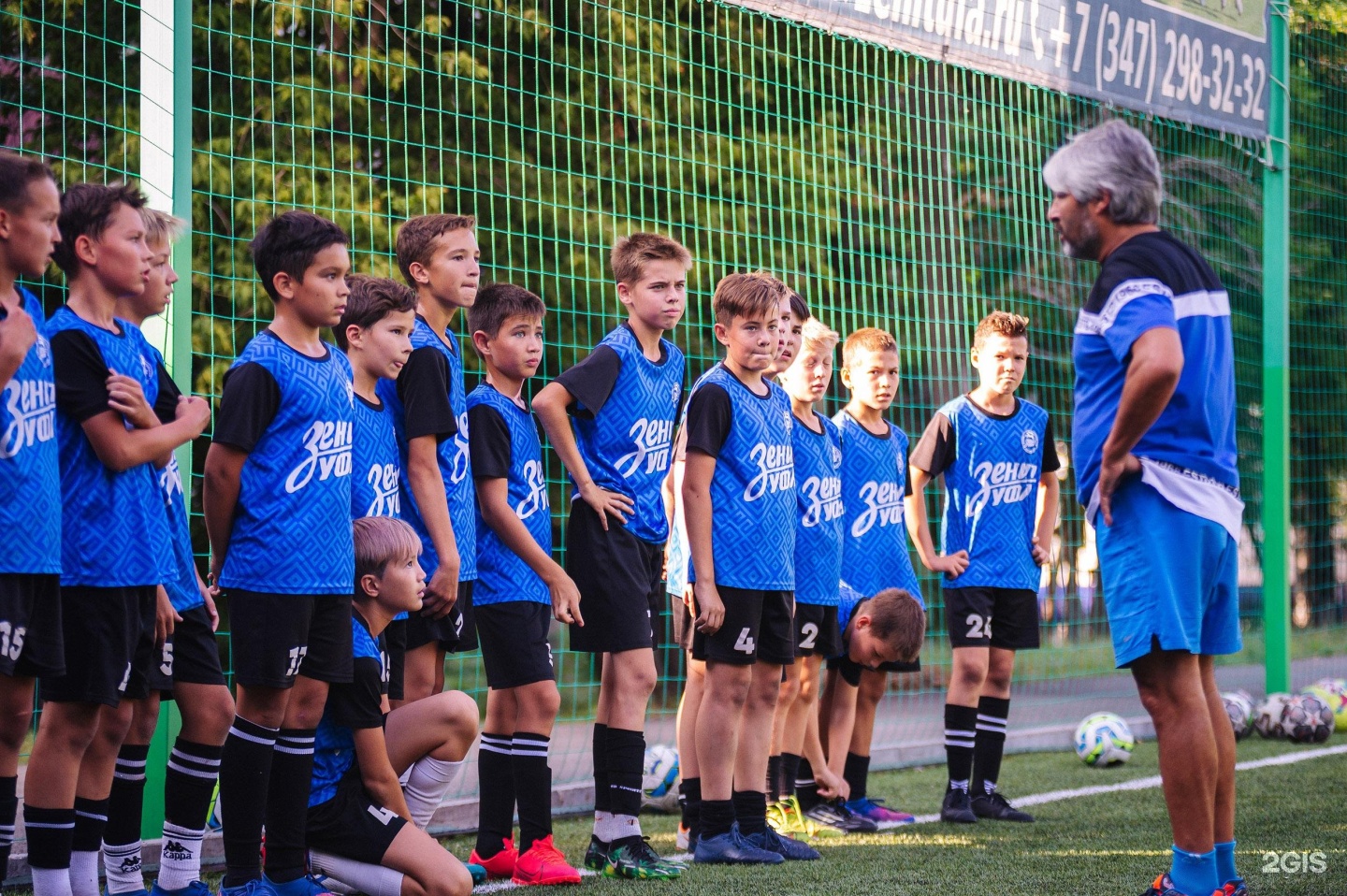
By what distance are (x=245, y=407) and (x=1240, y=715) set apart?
621 centimetres

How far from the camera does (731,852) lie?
14.8 feet

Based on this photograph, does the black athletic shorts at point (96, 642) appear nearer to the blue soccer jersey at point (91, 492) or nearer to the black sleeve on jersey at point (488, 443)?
the blue soccer jersey at point (91, 492)

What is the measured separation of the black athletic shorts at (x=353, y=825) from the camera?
355cm

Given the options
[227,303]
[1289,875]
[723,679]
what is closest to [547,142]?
[227,303]

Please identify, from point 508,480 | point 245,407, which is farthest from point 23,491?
point 508,480

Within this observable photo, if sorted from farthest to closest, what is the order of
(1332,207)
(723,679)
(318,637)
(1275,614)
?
(1332,207), (1275,614), (723,679), (318,637)

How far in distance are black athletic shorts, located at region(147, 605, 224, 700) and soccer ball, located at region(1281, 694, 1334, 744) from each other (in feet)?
19.8

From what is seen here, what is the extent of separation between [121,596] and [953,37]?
18.9 feet

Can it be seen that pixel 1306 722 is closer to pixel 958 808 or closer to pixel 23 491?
pixel 958 808

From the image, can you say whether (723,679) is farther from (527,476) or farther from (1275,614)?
(1275,614)

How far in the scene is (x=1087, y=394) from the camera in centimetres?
367

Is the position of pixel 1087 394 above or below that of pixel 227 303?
below

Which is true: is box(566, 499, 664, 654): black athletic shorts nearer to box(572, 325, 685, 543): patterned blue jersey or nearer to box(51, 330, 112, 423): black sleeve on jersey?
box(572, 325, 685, 543): patterned blue jersey

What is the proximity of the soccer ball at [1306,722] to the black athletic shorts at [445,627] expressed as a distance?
5259 millimetres
